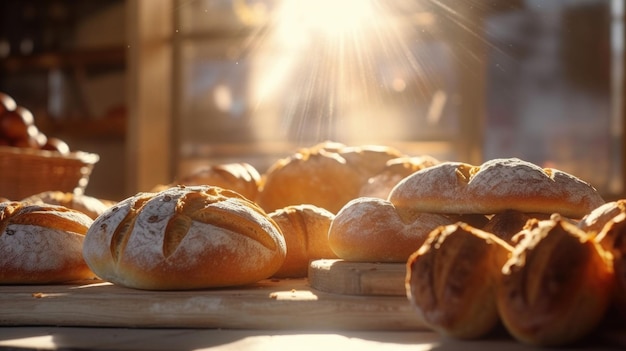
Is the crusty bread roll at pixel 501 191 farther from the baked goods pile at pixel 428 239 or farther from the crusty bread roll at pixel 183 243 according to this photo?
the crusty bread roll at pixel 183 243

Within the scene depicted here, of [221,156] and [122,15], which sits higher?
[122,15]

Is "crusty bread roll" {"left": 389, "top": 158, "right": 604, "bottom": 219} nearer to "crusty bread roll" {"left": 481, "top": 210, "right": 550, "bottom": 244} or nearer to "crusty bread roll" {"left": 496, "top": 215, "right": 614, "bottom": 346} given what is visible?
"crusty bread roll" {"left": 481, "top": 210, "right": 550, "bottom": 244}

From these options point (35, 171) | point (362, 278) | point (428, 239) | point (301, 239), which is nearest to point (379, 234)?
point (362, 278)

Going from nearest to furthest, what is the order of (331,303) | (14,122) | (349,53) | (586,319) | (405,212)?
1. (586,319)
2. (331,303)
3. (405,212)
4. (14,122)
5. (349,53)

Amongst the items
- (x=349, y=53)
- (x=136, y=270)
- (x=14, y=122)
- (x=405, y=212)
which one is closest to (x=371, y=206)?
(x=405, y=212)

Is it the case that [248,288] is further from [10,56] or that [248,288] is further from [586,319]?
[10,56]

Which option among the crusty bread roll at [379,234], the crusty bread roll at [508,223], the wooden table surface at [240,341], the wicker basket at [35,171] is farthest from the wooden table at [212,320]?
the wicker basket at [35,171]
